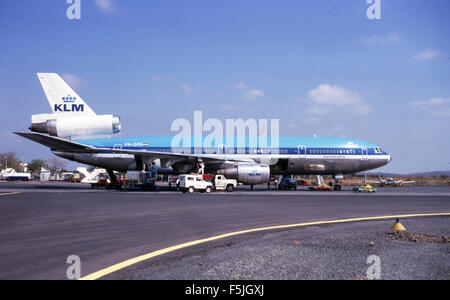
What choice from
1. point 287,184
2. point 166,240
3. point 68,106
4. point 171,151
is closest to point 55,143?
point 68,106

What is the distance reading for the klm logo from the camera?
3294cm

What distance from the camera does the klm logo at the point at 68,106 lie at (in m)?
32.9

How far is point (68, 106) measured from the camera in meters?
33.1

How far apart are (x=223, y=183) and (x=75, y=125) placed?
559 inches

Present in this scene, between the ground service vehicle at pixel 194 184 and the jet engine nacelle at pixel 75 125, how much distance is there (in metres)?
8.38

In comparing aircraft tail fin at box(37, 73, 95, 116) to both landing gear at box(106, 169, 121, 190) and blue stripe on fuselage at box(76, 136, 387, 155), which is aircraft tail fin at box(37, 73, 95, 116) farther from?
landing gear at box(106, 169, 121, 190)

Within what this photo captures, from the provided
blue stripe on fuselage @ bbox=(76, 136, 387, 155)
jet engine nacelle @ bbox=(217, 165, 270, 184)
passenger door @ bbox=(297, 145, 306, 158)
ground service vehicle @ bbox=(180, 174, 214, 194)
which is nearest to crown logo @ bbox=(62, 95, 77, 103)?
blue stripe on fuselage @ bbox=(76, 136, 387, 155)

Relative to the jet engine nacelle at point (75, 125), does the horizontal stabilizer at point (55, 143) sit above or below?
below

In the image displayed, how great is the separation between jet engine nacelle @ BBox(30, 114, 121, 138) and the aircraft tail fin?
687mm

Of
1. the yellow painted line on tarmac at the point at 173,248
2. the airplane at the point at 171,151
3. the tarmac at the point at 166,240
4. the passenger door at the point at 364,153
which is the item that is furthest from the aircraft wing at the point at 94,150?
the yellow painted line on tarmac at the point at 173,248

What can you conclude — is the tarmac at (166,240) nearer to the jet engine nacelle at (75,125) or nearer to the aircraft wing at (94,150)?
the aircraft wing at (94,150)
